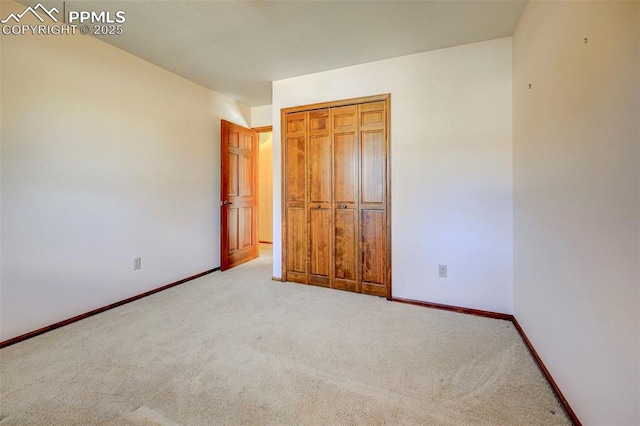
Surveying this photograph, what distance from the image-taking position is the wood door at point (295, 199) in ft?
11.0

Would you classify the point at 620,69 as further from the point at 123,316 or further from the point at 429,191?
the point at 123,316

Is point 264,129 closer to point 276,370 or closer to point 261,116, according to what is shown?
point 261,116

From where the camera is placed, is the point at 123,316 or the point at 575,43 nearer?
the point at 575,43

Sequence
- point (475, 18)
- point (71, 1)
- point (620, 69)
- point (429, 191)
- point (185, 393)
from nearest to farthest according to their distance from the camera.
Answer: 1. point (620, 69)
2. point (185, 393)
3. point (71, 1)
4. point (475, 18)
5. point (429, 191)

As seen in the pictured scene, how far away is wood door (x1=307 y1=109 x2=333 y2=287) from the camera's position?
10.6ft

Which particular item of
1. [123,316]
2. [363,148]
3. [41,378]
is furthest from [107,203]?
[363,148]

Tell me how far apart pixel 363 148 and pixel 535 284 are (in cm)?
193

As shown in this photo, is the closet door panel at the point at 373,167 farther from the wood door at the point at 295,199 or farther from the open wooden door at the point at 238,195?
the open wooden door at the point at 238,195

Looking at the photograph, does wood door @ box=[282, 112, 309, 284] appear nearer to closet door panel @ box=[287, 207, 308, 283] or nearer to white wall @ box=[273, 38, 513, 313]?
closet door panel @ box=[287, 207, 308, 283]

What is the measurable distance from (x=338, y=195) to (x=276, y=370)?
1927 mm

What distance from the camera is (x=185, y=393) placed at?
1539 mm

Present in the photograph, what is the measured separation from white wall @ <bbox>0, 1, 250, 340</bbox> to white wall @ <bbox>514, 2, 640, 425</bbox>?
3521 mm

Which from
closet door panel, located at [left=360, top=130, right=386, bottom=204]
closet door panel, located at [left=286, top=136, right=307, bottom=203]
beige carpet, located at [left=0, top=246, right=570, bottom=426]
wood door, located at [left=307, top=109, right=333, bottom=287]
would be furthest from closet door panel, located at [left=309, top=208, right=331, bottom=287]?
beige carpet, located at [left=0, top=246, right=570, bottom=426]

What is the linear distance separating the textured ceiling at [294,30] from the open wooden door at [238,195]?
116 centimetres
